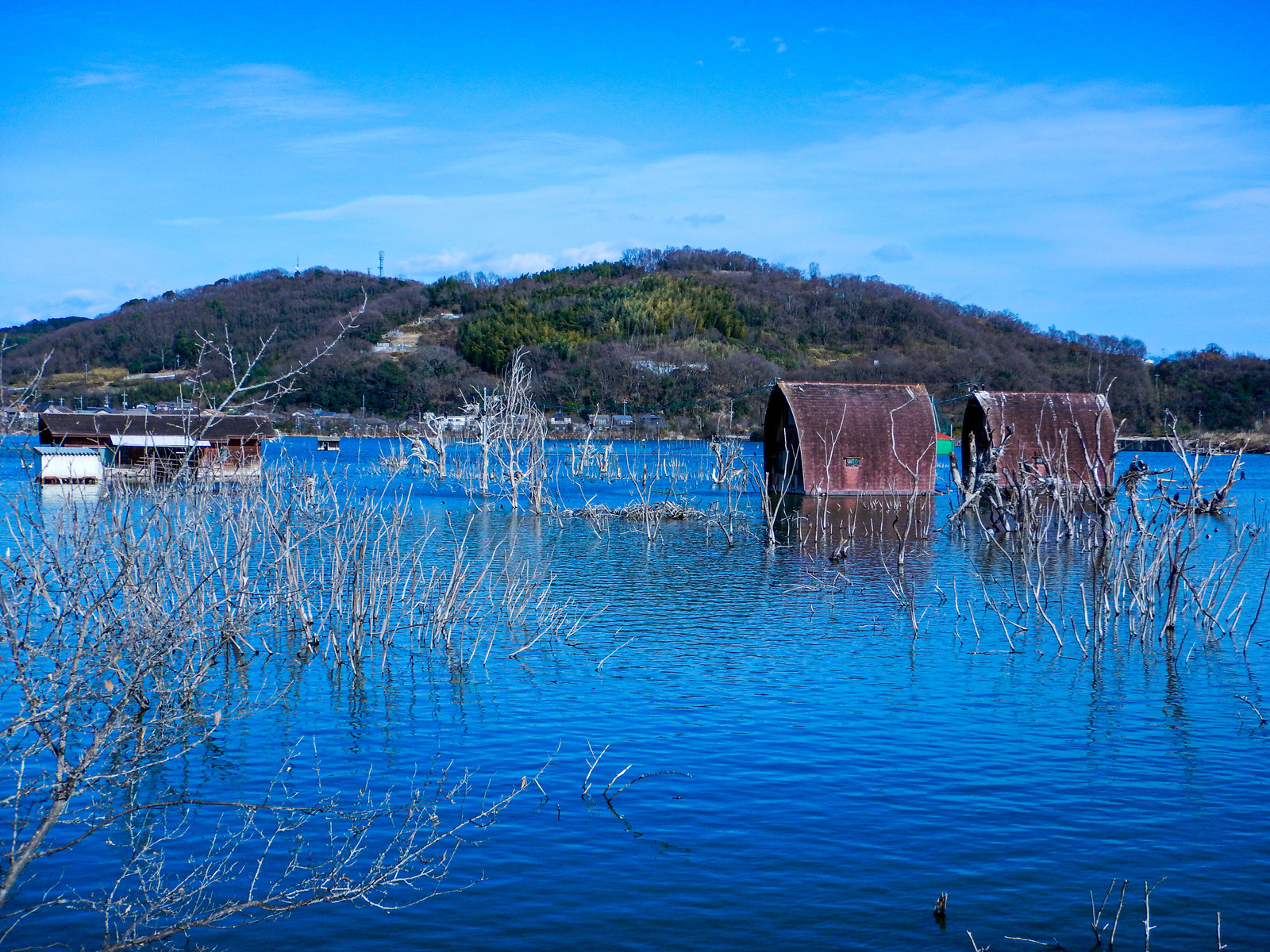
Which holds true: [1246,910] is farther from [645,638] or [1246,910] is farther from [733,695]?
[645,638]

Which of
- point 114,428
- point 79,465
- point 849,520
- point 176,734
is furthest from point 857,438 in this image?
point 79,465

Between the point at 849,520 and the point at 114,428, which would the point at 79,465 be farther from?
the point at 849,520

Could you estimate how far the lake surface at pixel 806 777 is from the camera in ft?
24.3

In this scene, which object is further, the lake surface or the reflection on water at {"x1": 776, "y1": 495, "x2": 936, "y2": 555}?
the reflection on water at {"x1": 776, "y1": 495, "x2": 936, "y2": 555}

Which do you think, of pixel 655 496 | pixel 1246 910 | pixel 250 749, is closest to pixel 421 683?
pixel 250 749

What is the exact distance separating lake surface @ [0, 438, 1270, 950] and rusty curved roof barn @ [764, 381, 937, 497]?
50.0 ft

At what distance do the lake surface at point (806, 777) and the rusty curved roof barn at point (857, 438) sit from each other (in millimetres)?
15249

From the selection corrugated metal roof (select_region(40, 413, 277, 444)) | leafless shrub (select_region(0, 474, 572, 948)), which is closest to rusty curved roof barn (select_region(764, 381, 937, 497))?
corrugated metal roof (select_region(40, 413, 277, 444))

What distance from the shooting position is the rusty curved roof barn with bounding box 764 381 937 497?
32.4 m

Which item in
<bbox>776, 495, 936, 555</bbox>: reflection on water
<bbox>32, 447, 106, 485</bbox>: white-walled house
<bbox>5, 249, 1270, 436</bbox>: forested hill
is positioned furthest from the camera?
<bbox>5, 249, 1270, 436</bbox>: forested hill

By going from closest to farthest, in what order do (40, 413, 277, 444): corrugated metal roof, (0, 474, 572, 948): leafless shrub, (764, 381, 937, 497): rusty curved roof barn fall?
(0, 474, 572, 948): leafless shrub → (764, 381, 937, 497): rusty curved roof barn → (40, 413, 277, 444): corrugated metal roof

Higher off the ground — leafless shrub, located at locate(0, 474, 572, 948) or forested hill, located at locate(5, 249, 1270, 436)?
forested hill, located at locate(5, 249, 1270, 436)

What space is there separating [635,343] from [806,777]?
100m

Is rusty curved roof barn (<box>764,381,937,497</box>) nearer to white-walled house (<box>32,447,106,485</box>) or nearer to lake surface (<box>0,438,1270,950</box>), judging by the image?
lake surface (<box>0,438,1270,950</box>)
